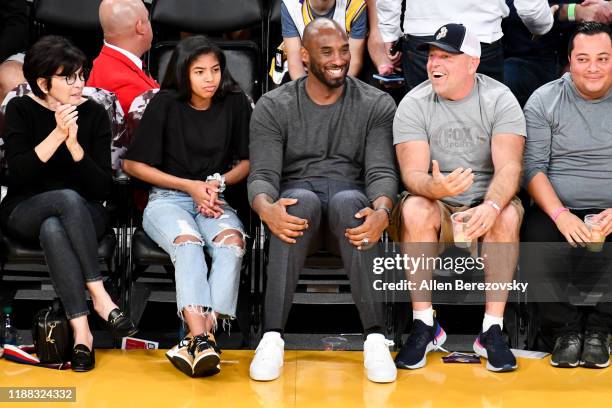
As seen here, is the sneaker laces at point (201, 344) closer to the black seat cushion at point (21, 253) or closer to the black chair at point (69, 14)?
the black seat cushion at point (21, 253)

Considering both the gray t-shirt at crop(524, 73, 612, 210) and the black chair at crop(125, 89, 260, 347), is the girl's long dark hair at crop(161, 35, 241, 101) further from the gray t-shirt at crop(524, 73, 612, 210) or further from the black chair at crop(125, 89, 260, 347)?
the gray t-shirt at crop(524, 73, 612, 210)

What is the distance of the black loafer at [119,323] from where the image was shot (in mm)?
4023

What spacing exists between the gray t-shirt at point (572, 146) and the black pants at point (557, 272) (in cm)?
11

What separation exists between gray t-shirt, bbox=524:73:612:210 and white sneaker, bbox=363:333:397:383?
1.01 m

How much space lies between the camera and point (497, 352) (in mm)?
3990

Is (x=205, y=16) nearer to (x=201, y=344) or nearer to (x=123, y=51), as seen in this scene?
(x=123, y=51)

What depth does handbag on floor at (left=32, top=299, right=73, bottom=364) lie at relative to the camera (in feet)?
13.1

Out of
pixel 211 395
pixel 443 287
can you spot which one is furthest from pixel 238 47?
pixel 211 395

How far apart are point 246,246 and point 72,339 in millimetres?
828

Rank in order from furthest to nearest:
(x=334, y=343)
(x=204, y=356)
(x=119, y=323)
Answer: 1. (x=334, y=343)
2. (x=119, y=323)
3. (x=204, y=356)

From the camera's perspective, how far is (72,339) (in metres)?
4.06

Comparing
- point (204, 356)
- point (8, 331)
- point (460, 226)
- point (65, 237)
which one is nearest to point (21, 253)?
point (65, 237)

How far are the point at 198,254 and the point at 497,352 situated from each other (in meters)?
1.24

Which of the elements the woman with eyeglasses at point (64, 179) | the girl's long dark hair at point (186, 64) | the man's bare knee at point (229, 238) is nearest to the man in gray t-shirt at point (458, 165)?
the man's bare knee at point (229, 238)
